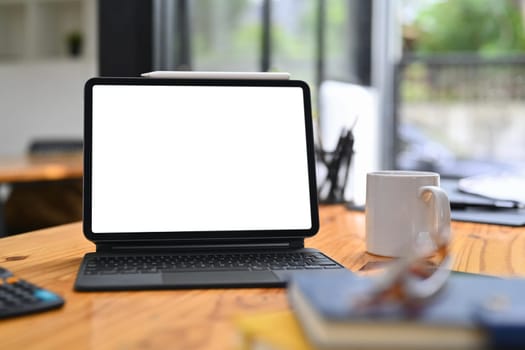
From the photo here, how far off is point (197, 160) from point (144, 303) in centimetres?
27

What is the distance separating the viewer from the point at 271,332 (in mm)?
458

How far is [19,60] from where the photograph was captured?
4.87 metres

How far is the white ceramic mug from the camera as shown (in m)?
0.84

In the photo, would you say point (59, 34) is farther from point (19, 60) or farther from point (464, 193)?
point (464, 193)

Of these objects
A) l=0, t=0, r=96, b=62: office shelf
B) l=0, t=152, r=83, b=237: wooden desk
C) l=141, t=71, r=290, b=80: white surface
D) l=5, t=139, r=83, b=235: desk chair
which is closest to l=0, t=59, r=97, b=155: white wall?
l=0, t=0, r=96, b=62: office shelf

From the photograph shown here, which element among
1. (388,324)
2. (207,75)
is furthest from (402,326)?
(207,75)

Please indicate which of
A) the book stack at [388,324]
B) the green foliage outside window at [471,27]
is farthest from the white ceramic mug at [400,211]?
the green foliage outside window at [471,27]

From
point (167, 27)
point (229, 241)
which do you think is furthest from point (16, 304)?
point (167, 27)

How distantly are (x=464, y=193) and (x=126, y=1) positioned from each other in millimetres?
1638

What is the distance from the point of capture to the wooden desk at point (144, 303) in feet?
1.76

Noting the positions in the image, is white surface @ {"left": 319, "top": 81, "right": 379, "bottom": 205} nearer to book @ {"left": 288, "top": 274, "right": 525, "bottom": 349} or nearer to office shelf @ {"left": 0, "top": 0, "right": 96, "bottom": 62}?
book @ {"left": 288, "top": 274, "right": 525, "bottom": 349}

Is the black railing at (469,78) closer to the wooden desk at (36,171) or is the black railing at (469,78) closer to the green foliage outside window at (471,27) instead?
the wooden desk at (36,171)

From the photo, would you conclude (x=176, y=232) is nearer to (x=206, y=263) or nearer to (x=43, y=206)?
(x=206, y=263)

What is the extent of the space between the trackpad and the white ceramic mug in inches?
8.3
